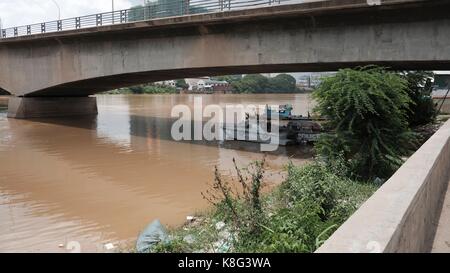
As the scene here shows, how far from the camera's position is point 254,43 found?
18750mm

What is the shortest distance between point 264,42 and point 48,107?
66.8 ft

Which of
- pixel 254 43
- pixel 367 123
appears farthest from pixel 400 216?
pixel 254 43

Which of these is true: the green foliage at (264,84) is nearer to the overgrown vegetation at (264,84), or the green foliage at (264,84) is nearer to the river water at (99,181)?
the overgrown vegetation at (264,84)

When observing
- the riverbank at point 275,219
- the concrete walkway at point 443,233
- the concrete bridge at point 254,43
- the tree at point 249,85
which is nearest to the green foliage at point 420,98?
the concrete bridge at point 254,43

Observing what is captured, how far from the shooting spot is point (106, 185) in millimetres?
12461

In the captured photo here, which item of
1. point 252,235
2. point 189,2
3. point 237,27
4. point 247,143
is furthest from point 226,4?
point 252,235

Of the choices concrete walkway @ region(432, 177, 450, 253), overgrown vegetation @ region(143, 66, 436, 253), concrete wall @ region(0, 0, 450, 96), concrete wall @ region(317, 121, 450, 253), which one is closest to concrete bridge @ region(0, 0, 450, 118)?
concrete wall @ region(0, 0, 450, 96)

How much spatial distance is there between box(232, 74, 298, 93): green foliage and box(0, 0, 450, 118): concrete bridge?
87.4 m

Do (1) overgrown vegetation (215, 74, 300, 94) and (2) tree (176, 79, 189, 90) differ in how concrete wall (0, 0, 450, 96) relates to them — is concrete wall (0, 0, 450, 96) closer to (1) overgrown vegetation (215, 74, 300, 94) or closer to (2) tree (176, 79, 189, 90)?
(1) overgrown vegetation (215, 74, 300, 94)

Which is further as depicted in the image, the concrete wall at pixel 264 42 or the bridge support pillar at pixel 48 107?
the bridge support pillar at pixel 48 107

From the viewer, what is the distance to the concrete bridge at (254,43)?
15.2 metres

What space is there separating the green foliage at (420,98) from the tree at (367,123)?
28.0 feet

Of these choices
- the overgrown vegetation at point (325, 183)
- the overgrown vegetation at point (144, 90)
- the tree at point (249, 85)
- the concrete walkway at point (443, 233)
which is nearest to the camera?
the concrete walkway at point (443, 233)
